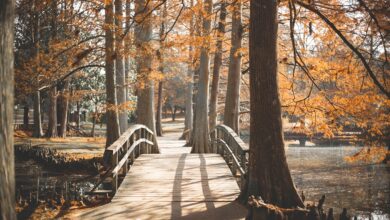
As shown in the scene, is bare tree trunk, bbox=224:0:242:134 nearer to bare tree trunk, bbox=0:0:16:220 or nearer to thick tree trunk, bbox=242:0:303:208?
thick tree trunk, bbox=242:0:303:208

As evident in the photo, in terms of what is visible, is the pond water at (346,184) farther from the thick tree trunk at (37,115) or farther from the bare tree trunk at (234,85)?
the thick tree trunk at (37,115)

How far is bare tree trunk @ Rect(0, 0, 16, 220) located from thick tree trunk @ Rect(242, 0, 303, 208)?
4.94 m

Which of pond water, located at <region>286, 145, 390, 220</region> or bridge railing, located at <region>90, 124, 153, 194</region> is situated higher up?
bridge railing, located at <region>90, 124, 153, 194</region>

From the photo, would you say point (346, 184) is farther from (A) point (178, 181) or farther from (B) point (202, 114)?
(A) point (178, 181)

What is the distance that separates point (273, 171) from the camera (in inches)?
309

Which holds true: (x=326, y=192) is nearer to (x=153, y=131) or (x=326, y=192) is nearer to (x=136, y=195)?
(x=153, y=131)

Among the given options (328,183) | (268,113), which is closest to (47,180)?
(268,113)

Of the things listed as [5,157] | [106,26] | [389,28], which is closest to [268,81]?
[389,28]

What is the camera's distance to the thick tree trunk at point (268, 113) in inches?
308

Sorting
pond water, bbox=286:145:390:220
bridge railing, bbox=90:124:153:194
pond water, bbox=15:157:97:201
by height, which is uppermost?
bridge railing, bbox=90:124:153:194

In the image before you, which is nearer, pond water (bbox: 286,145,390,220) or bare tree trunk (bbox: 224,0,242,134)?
pond water (bbox: 286,145,390,220)

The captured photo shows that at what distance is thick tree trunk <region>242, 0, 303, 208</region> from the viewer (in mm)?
7832

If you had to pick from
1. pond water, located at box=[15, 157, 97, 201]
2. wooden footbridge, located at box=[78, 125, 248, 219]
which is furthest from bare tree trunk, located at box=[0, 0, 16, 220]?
pond water, located at box=[15, 157, 97, 201]

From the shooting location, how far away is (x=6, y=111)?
3.77 m
